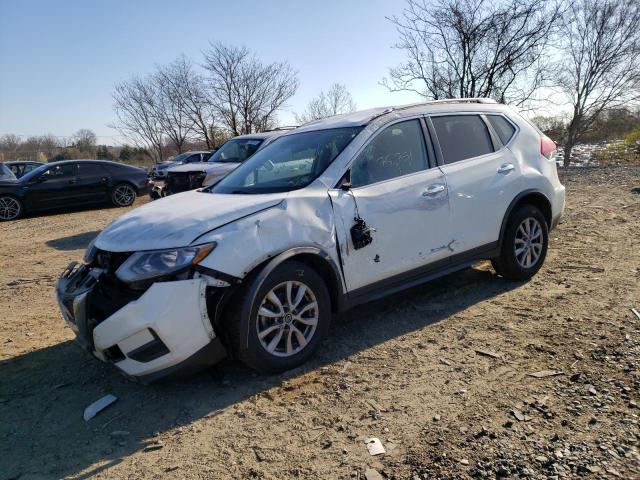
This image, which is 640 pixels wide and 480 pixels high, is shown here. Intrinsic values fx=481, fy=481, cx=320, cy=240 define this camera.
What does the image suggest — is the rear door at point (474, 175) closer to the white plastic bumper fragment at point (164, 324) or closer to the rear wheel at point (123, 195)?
the white plastic bumper fragment at point (164, 324)

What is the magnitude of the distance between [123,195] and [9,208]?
276 centimetres

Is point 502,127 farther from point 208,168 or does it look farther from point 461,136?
point 208,168

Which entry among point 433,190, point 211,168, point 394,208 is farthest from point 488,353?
point 211,168

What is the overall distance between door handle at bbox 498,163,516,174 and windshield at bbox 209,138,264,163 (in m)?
5.77

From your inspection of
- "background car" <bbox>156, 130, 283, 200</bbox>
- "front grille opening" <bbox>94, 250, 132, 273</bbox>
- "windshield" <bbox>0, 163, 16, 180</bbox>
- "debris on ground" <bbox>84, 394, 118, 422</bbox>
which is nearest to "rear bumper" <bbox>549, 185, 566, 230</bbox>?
"front grille opening" <bbox>94, 250, 132, 273</bbox>

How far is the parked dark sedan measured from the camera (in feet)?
40.4

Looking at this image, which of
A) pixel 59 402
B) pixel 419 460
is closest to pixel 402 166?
pixel 419 460

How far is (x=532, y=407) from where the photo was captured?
276cm

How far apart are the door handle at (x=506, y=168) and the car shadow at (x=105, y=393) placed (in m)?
1.24

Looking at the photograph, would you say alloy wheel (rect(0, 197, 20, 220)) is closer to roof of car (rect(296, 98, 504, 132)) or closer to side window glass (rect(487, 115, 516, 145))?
roof of car (rect(296, 98, 504, 132))

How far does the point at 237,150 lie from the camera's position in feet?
32.0

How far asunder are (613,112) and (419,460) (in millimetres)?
25895

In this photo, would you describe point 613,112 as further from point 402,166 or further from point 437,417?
point 437,417

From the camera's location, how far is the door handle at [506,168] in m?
4.59
